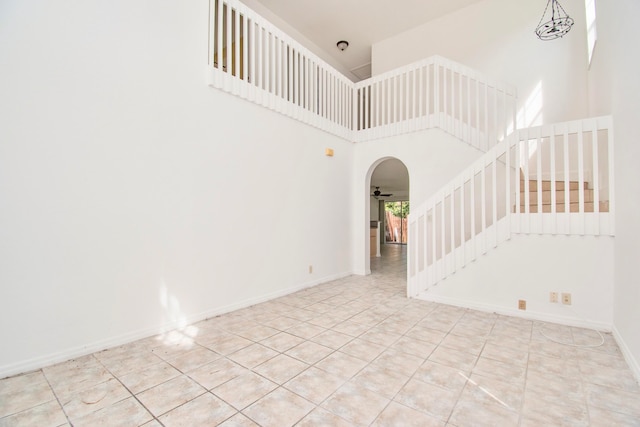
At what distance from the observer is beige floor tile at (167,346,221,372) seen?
2143mm

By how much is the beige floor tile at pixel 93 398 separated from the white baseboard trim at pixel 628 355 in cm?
338

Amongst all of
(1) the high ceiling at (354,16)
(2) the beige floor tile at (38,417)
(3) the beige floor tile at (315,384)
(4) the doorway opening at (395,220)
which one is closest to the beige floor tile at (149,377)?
(2) the beige floor tile at (38,417)

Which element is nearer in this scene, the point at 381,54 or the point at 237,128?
the point at 237,128

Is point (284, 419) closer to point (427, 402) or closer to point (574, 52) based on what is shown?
point (427, 402)

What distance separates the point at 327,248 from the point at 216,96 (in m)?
2.85

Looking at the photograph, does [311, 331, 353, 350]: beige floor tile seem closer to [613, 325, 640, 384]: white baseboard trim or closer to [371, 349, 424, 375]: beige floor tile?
[371, 349, 424, 375]: beige floor tile

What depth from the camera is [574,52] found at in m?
4.68

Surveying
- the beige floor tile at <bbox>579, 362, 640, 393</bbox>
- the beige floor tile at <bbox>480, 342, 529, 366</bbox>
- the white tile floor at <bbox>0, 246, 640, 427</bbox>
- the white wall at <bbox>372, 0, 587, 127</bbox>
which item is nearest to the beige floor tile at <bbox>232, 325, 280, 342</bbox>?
the white tile floor at <bbox>0, 246, 640, 427</bbox>

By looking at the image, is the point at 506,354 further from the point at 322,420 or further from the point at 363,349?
the point at 322,420

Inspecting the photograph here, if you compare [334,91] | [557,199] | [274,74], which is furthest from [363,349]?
[334,91]

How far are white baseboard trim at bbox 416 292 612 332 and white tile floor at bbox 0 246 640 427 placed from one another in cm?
11

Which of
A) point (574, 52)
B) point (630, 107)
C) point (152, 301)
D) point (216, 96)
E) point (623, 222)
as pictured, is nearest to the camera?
point (630, 107)

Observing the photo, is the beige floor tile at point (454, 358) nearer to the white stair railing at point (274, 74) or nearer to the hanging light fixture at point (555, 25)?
the white stair railing at point (274, 74)

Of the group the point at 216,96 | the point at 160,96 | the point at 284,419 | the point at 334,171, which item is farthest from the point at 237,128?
the point at 284,419
